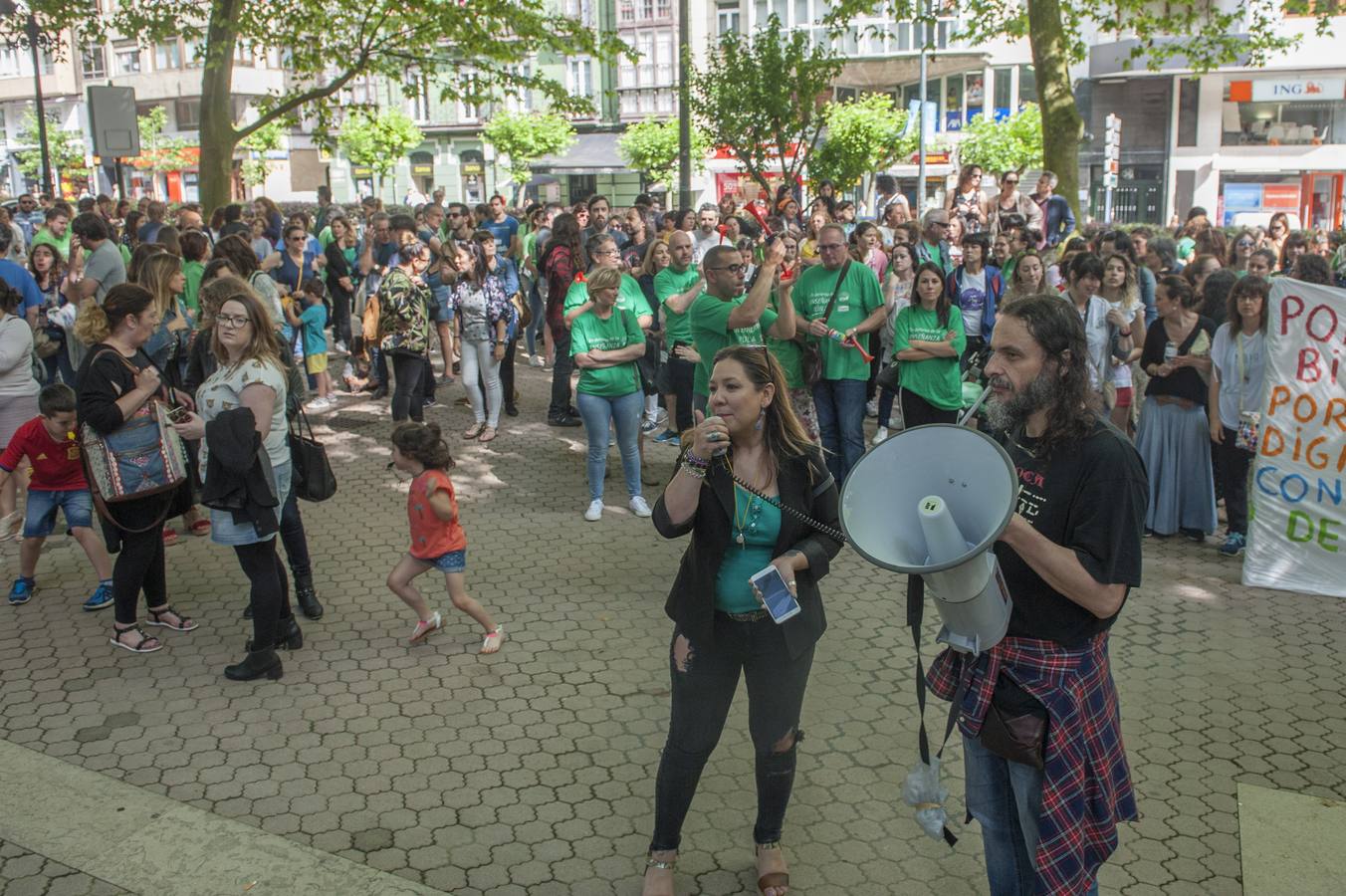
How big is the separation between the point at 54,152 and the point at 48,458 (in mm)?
57588

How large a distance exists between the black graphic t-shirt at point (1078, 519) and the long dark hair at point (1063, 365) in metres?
0.03

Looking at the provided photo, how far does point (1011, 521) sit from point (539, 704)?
3087mm

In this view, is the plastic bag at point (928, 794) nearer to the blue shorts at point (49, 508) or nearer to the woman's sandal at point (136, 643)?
the woman's sandal at point (136, 643)

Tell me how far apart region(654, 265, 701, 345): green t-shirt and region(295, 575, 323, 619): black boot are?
3.42 m

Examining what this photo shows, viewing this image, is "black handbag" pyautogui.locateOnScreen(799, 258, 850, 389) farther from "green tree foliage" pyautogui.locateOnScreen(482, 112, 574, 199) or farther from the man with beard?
"green tree foliage" pyautogui.locateOnScreen(482, 112, 574, 199)

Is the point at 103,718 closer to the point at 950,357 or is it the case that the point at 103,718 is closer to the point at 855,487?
the point at 855,487

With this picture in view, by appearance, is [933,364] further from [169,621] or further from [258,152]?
[258,152]

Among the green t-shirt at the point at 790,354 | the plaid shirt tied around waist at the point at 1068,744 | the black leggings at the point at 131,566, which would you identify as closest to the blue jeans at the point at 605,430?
the green t-shirt at the point at 790,354

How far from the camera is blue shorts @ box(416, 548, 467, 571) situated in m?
5.88

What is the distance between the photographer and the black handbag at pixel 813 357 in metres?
7.81

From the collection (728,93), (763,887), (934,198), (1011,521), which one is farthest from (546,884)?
(934,198)

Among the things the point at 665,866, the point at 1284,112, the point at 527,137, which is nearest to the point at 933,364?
the point at 665,866

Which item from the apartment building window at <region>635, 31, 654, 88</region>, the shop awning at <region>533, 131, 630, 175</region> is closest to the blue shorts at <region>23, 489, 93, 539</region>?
the shop awning at <region>533, 131, 630, 175</region>

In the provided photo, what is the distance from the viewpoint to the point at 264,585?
18.1ft
